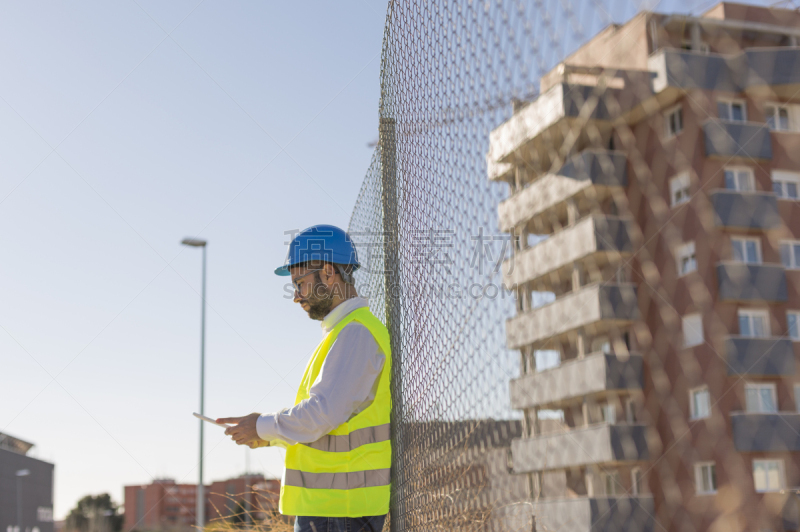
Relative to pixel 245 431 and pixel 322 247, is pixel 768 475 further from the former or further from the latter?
pixel 322 247

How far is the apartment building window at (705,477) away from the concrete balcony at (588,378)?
0.19 m

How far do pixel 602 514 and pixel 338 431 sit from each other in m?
1.51

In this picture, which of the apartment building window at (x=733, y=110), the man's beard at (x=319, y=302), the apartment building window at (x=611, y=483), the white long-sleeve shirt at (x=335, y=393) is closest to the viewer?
the apartment building window at (x=733, y=110)

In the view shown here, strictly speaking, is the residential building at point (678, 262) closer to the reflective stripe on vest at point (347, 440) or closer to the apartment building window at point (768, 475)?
the apartment building window at point (768, 475)

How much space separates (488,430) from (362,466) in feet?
2.54

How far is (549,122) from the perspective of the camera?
1701 millimetres

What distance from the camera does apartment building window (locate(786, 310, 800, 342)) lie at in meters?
1.28

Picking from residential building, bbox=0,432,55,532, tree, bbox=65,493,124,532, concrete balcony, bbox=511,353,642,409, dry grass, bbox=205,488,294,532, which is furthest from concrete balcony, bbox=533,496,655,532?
residential building, bbox=0,432,55,532

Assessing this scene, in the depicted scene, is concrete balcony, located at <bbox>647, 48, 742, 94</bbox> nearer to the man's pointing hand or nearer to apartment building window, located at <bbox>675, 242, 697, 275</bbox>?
apartment building window, located at <bbox>675, 242, 697, 275</bbox>

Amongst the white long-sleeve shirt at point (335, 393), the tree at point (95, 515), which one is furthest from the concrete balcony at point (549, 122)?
the tree at point (95, 515)

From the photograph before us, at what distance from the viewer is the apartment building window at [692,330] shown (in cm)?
133

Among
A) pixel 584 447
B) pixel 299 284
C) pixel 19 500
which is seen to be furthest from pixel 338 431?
pixel 19 500

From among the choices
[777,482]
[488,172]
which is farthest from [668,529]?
[488,172]

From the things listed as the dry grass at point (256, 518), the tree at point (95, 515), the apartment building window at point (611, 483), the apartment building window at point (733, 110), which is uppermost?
the apartment building window at point (733, 110)
